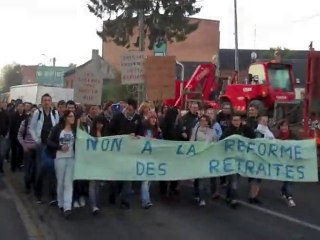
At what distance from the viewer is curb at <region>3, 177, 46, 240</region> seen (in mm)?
8672

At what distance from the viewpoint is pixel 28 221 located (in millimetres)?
9648

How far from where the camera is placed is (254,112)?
13.0 m

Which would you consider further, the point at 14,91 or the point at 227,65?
the point at 227,65

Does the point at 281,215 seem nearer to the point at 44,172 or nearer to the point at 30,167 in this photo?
the point at 44,172

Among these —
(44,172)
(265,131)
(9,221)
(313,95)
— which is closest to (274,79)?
(313,95)

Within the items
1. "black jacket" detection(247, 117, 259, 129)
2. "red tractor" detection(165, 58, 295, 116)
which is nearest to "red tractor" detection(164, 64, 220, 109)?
"red tractor" detection(165, 58, 295, 116)

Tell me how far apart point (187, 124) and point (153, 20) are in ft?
107

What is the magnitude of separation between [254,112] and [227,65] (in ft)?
195

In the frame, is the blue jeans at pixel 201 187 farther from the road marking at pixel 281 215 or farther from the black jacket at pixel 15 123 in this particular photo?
the black jacket at pixel 15 123

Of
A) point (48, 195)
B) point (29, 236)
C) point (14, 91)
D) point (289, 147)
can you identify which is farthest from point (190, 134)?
point (14, 91)

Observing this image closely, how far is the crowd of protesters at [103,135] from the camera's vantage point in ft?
32.4

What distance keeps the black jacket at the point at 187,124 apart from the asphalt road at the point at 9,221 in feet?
10.3

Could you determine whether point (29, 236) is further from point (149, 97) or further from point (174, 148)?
point (149, 97)

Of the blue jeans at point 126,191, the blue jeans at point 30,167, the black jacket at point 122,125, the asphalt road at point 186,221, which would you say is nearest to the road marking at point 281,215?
the asphalt road at point 186,221
